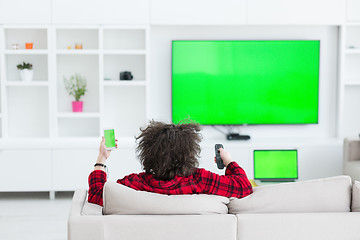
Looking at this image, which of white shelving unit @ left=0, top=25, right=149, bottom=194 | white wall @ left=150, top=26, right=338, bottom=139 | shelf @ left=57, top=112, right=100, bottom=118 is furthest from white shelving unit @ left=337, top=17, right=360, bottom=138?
shelf @ left=57, top=112, right=100, bottom=118

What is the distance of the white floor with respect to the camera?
3590mm

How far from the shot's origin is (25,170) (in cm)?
465

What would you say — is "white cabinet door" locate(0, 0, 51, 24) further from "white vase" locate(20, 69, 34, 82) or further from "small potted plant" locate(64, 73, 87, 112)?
"small potted plant" locate(64, 73, 87, 112)

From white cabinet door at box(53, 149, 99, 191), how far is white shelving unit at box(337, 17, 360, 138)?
2597mm

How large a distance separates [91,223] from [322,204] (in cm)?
87

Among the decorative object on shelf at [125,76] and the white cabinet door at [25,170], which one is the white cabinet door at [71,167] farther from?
the decorative object on shelf at [125,76]

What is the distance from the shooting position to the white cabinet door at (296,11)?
4895 millimetres

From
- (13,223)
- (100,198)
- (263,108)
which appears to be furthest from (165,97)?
(100,198)

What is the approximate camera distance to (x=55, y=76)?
479 cm

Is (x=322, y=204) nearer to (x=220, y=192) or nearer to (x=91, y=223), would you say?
(x=220, y=192)

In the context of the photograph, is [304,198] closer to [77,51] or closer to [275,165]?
[275,165]

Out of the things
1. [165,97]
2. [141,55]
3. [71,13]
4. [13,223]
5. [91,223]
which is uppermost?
[71,13]

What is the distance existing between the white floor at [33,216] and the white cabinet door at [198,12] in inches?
79.1

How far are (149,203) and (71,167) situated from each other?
303 cm
